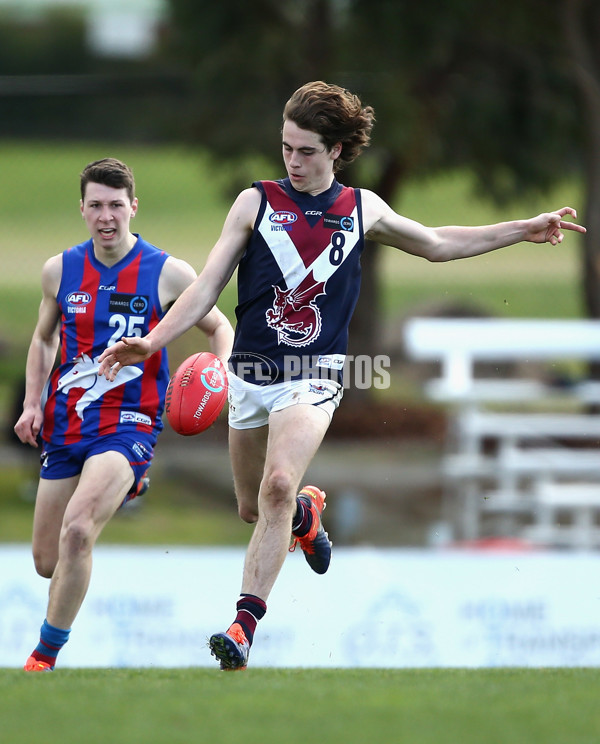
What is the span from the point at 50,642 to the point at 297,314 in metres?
1.86

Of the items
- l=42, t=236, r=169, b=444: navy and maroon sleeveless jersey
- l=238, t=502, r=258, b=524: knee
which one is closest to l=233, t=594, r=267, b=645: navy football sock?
l=238, t=502, r=258, b=524: knee

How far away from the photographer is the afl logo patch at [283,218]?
527cm

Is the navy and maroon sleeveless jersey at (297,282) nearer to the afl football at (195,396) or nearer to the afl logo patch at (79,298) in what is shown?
the afl football at (195,396)

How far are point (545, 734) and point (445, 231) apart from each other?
254 centimetres

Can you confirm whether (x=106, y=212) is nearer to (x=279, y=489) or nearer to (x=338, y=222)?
(x=338, y=222)

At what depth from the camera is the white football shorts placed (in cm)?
521

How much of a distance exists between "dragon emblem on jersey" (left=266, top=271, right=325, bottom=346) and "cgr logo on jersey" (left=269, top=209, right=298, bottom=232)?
0.23 meters

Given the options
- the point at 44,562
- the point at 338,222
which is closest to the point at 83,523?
the point at 44,562

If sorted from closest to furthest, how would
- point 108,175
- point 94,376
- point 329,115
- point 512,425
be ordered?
point 329,115 → point 108,175 → point 94,376 → point 512,425

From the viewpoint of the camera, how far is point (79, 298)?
555 cm

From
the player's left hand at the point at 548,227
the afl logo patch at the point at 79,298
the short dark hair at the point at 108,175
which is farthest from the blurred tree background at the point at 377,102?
the player's left hand at the point at 548,227

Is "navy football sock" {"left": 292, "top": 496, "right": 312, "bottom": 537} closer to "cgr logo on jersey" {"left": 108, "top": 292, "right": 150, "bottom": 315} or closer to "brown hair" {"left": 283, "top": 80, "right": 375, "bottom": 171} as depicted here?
"cgr logo on jersey" {"left": 108, "top": 292, "right": 150, "bottom": 315}

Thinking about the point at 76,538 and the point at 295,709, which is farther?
the point at 76,538

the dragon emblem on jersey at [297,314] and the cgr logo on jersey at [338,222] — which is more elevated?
the cgr logo on jersey at [338,222]
